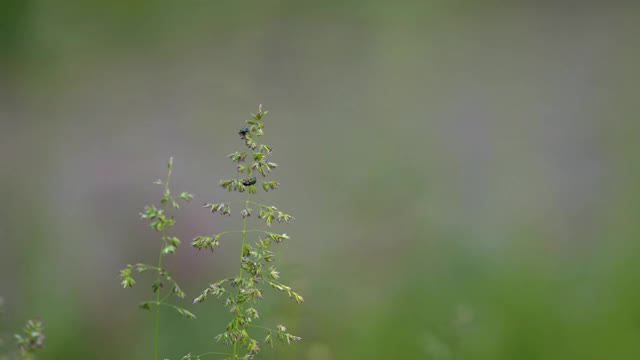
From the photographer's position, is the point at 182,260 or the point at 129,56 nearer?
the point at 182,260

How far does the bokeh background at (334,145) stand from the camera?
197 cm

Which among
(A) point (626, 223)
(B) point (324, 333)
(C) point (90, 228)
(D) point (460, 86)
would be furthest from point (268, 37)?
(A) point (626, 223)

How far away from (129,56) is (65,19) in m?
0.23

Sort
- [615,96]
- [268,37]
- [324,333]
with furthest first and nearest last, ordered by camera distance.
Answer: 1. [268,37]
2. [615,96]
3. [324,333]

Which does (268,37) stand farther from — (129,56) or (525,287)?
(525,287)

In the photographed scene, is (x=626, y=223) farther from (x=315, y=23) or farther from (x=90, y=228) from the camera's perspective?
(x=90, y=228)

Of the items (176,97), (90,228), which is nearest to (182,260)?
(90,228)

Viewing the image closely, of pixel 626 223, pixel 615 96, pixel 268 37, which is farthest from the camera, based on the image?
pixel 268 37

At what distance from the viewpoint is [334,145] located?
215 cm

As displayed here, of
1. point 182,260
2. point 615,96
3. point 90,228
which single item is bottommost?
point 182,260

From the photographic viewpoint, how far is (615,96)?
2.07m

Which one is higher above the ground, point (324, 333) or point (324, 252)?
point (324, 252)

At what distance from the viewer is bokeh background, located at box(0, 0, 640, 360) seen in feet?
6.46

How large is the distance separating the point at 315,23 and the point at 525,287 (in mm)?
955
